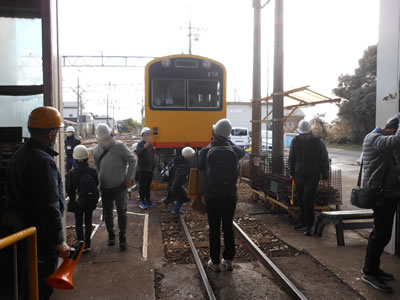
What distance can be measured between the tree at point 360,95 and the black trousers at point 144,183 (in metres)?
28.0

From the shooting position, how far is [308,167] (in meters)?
5.45

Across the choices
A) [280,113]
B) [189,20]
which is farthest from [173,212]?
A: [189,20]

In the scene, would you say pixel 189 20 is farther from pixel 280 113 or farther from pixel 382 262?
pixel 382 262

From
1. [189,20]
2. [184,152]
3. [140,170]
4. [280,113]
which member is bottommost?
[140,170]

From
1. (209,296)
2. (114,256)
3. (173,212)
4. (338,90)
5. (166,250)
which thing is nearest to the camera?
(209,296)

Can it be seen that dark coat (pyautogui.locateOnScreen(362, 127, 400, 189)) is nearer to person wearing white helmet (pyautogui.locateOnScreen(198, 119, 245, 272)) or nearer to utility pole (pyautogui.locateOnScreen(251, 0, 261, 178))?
person wearing white helmet (pyautogui.locateOnScreen(198, 119, 245, 272))

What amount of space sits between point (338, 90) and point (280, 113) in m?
30.9

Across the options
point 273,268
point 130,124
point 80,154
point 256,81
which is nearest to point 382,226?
point 273,268

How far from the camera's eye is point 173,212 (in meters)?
6.87

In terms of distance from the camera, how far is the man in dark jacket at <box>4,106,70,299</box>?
2.30 m

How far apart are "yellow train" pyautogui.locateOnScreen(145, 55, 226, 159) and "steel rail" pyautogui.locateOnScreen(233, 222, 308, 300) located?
A: 4838 millimetres

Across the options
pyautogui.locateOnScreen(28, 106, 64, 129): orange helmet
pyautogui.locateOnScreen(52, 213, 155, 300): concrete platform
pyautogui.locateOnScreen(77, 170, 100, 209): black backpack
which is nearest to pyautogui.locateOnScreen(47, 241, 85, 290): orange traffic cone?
pyautogui.locateOnScreen(28, 106, 64, 129): orange helmet

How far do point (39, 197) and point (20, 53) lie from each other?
2.56 metres

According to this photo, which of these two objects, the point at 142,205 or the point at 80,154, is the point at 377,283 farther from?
the point at 142,205
